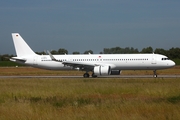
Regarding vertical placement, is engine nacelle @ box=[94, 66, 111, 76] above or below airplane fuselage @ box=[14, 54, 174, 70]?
below

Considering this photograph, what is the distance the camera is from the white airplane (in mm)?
41875

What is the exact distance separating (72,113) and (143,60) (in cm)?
3051

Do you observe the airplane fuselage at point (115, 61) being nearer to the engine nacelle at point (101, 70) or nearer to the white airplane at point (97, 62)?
the white airplane at point (97, 62)

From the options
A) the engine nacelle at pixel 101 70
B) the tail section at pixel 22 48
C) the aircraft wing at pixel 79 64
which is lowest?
the engine nacelle at pixel 101 70

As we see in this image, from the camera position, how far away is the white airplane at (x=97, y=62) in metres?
41.9

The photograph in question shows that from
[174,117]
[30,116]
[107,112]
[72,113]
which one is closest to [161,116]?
[174,117]

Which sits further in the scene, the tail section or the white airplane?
the tail section

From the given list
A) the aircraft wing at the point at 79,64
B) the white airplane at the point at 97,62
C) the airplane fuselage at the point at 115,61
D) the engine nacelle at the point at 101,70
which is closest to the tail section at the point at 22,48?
the white airplane at the point at 97,62

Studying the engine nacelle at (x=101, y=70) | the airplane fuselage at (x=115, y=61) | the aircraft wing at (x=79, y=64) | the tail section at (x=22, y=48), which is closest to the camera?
the engine nacelle at (x=101, y=70)

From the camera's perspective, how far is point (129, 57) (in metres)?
42.2

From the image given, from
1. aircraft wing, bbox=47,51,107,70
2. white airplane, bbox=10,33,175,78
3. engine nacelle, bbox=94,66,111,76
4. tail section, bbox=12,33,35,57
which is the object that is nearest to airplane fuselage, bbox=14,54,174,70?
white airplane, bbox=10,33,175,78

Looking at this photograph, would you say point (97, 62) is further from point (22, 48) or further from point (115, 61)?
point (22, 48)

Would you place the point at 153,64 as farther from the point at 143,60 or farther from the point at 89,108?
the point at 89,108

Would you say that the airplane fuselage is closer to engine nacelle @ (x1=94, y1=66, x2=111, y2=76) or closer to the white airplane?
the white airplane
